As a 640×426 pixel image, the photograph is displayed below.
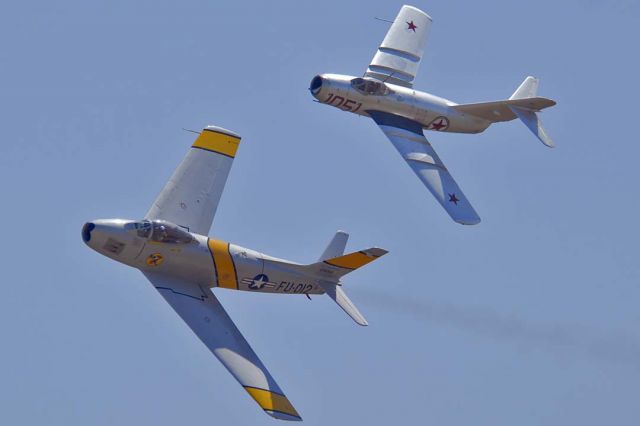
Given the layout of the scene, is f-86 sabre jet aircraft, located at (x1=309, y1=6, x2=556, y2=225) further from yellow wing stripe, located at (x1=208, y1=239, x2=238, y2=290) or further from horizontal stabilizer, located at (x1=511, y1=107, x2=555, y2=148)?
yellow wing stripe, located at (x1=208, y1=239, x2=238, y2=290)

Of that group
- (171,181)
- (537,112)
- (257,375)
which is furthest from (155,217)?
(537,112)

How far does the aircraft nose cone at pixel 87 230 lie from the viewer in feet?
198

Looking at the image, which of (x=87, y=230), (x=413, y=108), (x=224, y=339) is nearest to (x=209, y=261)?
(x=224, y=339)

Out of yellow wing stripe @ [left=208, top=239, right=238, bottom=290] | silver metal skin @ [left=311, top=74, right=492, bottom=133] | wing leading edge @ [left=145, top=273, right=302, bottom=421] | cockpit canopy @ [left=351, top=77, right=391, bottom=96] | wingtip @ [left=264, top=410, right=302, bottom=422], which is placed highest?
cockpit canopy @ [left=351, top=77, right=391, bottom=96]

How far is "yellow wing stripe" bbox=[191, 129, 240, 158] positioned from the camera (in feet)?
Result: 214

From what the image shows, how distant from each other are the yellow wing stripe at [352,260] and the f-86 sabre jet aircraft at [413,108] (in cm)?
527

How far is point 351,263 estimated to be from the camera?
64.1 m

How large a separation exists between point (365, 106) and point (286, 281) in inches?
387

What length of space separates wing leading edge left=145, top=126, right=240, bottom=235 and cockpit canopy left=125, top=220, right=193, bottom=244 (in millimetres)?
1242

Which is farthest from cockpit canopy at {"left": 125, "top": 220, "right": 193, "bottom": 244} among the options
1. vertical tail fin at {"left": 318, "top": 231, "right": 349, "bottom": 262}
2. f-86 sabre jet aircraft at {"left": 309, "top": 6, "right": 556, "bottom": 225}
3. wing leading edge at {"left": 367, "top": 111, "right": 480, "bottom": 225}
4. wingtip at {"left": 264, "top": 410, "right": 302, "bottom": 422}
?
f-86 sabre jet aircraft at {"left": 309, "top": 6, "right": 556, "bottom": 225}

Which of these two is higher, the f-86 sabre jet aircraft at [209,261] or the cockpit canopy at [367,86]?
the cockpit canopy at [367,86]

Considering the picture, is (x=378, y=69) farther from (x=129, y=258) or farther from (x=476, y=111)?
(x=129, y=258)

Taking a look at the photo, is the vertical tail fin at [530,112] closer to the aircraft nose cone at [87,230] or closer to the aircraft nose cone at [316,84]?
the aircraft nose cone at [316,84]

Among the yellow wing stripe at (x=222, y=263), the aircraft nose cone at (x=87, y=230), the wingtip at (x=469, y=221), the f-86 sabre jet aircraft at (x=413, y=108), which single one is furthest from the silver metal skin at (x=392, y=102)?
the aircraft nose cone at (x=87, y=230)
